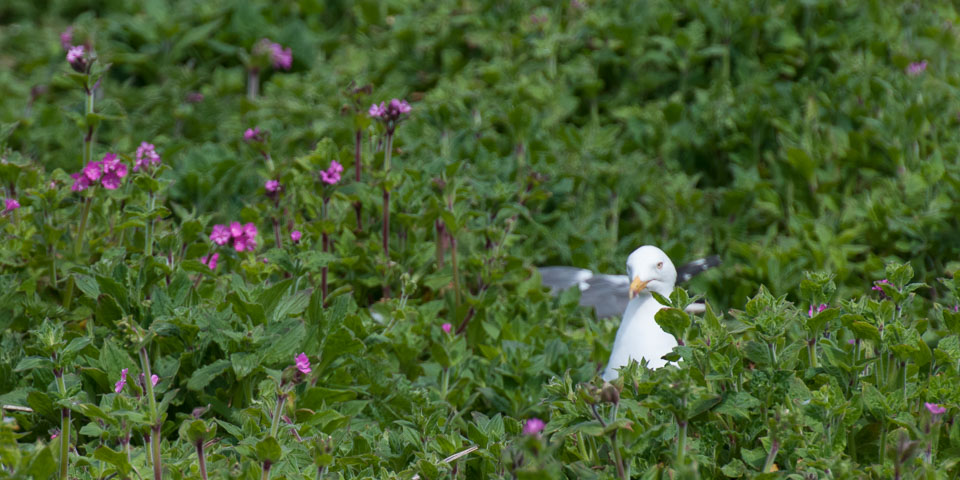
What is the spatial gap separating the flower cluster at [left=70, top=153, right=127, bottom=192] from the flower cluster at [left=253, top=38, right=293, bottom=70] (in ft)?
8.62

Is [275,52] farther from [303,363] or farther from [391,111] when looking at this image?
[303,363]

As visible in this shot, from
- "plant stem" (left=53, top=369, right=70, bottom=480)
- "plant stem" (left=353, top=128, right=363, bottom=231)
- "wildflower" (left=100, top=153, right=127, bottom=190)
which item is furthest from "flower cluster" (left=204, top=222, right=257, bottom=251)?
"plant stem" (left=53, top=369, right=70, bottom=480)

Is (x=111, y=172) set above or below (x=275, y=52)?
above

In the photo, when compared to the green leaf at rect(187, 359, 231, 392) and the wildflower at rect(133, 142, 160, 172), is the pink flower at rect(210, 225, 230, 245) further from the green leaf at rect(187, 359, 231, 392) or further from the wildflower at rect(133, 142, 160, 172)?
the green leaf at rect(187, 359, 231, 392)

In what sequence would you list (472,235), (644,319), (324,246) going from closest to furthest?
(644,319), (324,246), (472,235)

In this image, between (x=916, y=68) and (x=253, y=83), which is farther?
(x=253, y=83)

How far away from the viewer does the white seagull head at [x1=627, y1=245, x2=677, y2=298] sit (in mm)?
3250

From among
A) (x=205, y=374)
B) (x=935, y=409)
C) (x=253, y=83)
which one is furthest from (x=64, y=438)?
(x=253, y=83)

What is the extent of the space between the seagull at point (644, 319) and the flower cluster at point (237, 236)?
128 cm

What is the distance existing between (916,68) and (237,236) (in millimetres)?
3395

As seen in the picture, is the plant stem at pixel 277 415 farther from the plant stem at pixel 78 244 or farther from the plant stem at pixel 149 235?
the plant stem at pixel 78 244

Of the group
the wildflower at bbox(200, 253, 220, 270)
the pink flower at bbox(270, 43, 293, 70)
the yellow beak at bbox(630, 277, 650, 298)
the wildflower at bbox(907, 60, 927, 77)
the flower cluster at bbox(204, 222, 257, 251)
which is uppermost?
the wildflower at bbox(907, 60, 927, 77)

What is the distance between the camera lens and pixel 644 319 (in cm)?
318

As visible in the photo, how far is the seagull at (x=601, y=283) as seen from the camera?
4.13 meters
